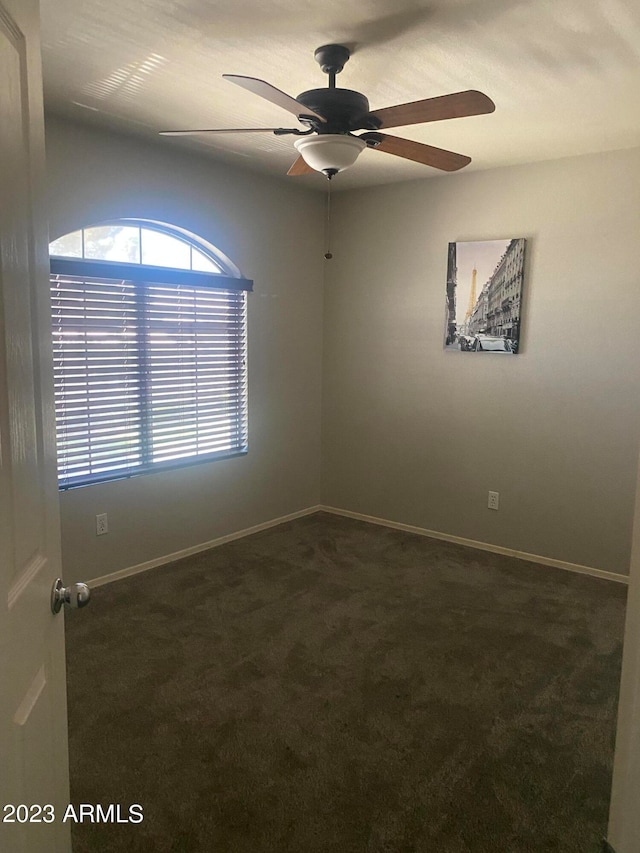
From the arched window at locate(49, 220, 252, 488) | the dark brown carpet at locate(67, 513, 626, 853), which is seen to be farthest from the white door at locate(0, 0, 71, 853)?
the arched window at locate(49, 220, 252, 488)

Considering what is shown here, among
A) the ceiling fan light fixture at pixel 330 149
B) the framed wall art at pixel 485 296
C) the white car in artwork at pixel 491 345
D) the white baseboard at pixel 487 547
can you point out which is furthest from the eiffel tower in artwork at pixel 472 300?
the ceiling fan light fixture at pixel 330 149

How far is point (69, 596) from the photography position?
4.08 ft

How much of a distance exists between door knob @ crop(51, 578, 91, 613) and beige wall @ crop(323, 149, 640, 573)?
332 centimetres

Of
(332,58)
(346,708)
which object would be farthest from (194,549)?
(332,58)

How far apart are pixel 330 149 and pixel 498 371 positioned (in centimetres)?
224

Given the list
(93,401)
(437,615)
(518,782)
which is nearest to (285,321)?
(93,401)

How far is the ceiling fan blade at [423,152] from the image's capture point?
2418 mm

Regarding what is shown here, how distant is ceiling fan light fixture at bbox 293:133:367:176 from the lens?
2262 millimetres

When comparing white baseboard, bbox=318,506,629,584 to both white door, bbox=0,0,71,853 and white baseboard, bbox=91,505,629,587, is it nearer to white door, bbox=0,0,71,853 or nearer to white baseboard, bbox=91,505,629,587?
white baseboard, bbox=91,505,629,587

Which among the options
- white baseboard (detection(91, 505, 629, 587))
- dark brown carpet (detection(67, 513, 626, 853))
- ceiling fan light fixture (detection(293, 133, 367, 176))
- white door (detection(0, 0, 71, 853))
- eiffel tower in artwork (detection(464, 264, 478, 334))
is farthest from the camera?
eiffel tower in artwork (detection(464, 264, 478, 334))

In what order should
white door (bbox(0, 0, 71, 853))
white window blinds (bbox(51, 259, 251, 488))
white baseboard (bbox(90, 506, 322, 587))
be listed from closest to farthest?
white door (bbox(0, 0, 71, 853))
white window blinds (bbox(51, 259, 251, 488))
white baseboard (bbox(90, 506, 322, 587))

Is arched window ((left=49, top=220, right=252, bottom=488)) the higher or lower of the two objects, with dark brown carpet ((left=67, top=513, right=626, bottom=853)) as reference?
higher

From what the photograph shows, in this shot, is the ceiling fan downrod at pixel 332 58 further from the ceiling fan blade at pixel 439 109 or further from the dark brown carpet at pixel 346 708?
the dark brown carpet at pixel 346 708

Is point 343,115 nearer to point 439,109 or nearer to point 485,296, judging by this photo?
point 439,109
